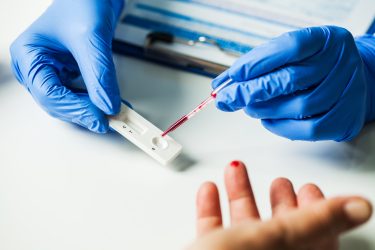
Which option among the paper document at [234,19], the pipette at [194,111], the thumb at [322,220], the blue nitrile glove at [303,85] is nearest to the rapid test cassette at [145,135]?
the pipette at [194,111]

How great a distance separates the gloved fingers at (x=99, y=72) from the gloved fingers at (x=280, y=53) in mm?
216

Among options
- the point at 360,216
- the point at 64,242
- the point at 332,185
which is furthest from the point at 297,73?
the point at 64,242

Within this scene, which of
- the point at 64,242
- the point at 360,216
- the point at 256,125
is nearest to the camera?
the point at 360,216

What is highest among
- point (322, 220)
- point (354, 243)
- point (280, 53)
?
point (280, 53)

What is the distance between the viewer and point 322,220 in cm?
50

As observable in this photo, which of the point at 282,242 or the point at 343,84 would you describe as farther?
the point at 343,84

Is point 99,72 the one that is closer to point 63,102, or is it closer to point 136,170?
point 63,102

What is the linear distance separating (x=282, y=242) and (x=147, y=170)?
0.37 meters

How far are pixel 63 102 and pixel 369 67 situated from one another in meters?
0.62

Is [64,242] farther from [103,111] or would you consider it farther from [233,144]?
[233,144]

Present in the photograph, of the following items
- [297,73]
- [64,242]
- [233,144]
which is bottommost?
[64,242]

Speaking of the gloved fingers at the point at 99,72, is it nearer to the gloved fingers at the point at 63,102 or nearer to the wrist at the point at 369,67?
the gloved fingers at the point at 63,102

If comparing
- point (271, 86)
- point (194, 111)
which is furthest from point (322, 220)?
point (194, 111)

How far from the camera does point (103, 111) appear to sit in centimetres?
83
